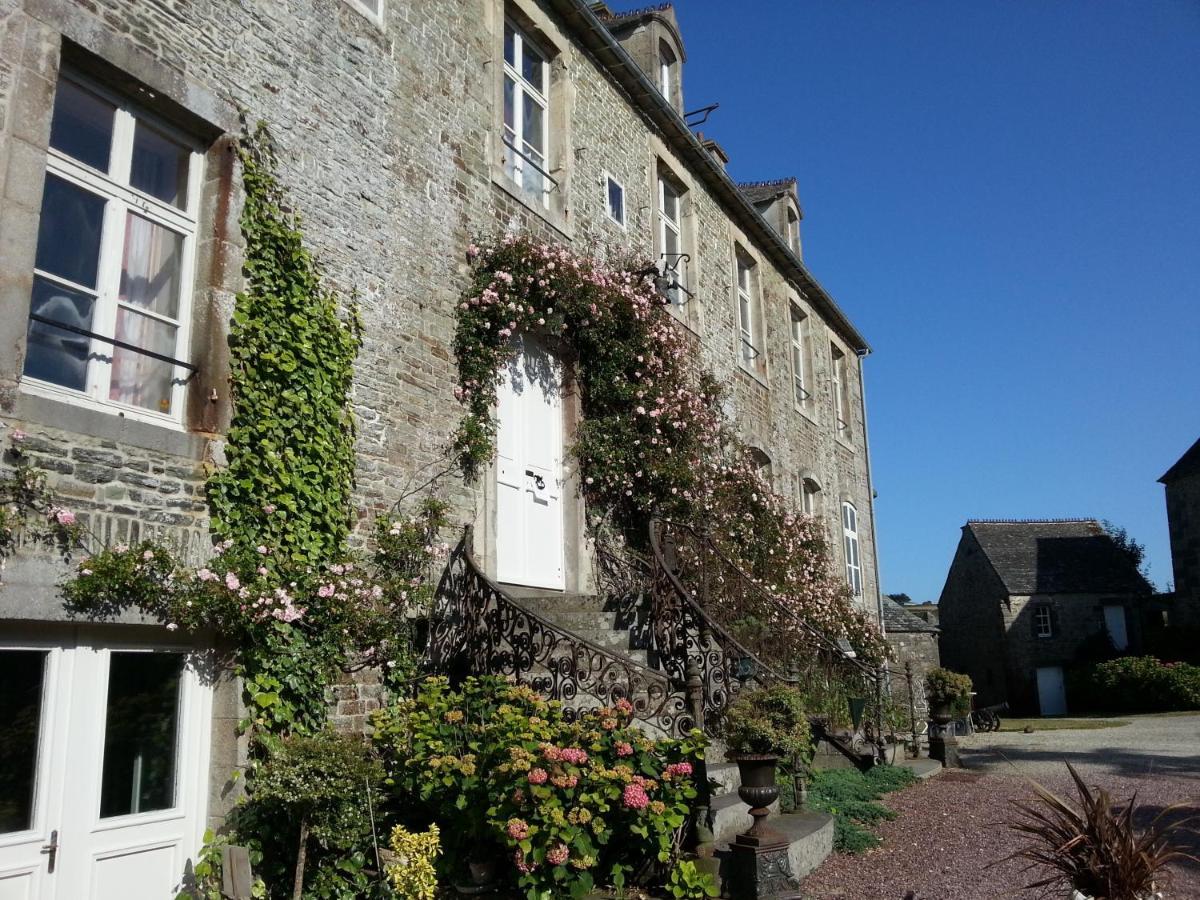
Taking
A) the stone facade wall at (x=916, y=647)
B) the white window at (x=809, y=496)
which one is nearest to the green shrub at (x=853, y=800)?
the white window at (x=809, y=496)

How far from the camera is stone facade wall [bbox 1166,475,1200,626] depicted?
99.4 ft

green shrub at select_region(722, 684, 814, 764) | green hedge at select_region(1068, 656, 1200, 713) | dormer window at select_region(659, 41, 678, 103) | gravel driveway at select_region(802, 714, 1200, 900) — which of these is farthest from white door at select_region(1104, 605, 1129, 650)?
green shrub at select_region(722, 684, 814, 764)

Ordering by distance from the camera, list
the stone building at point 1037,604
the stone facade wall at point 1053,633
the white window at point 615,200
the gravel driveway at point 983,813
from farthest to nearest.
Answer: the stone building at point 1037,604 → the stone facade wall at point 1053,633 → the white window at point 615,200 → the gravel driveway at point 983,813

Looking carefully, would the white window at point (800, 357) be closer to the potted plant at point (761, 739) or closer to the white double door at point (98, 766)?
the potted plant at point (761, 739)

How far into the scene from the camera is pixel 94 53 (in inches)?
210

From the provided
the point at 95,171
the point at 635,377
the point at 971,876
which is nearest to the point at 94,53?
the point at 95,171

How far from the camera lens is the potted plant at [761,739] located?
5.66 metres

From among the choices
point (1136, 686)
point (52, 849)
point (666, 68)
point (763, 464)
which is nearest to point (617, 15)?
point (666, 68)

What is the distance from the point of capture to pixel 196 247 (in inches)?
235

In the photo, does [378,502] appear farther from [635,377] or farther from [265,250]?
[635,377]

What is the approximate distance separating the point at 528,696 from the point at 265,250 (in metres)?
3.25

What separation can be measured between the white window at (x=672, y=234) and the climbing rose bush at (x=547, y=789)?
7.33m

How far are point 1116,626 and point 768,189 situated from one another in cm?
2353

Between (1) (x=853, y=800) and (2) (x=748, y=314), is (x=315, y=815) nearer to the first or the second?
(1) (x=853, y=800)
